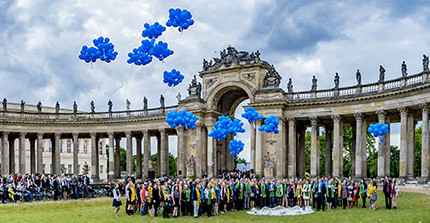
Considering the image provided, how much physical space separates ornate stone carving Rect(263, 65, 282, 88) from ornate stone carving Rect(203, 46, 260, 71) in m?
2.02

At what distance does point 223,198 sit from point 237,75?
2653cm

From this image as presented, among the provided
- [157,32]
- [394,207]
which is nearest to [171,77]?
[157,32]

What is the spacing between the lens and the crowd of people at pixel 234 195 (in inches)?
1133

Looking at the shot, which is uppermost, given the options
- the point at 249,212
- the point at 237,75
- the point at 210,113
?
the point at 237,75

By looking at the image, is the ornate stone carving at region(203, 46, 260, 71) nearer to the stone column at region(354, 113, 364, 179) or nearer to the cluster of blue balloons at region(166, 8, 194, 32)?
the stone column at region(354, 113, 364, 179)

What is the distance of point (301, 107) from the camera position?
172ft

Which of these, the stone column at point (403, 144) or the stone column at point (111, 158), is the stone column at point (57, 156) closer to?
the stone column at point (111, 158)

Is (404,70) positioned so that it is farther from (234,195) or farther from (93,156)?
(93,156)

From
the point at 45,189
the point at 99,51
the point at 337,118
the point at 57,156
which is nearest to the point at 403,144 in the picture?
the point at 337,118

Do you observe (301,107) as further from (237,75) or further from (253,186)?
(253,186)

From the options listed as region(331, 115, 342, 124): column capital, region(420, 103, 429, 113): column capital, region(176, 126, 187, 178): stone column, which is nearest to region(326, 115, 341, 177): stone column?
region(331, 115, 342, 124): column capital

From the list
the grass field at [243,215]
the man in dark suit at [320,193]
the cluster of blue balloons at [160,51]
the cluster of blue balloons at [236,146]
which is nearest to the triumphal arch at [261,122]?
the cluster of blue balloons at [236,146]

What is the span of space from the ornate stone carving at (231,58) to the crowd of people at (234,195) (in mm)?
23346

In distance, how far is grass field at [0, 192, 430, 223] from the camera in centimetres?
2608
